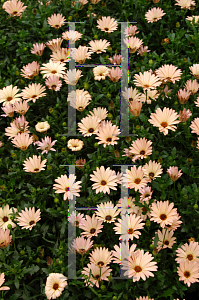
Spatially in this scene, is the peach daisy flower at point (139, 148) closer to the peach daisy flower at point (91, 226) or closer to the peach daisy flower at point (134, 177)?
the peach daisy flower at point (134, 177)

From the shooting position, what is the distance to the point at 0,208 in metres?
2.42

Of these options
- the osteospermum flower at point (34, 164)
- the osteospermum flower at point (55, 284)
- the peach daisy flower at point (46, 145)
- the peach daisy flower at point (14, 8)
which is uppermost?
the peach daisy flower at point (14, 8)

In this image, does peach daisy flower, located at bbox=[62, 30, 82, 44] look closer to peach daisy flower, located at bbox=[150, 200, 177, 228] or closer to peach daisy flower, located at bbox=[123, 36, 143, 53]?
peach daisy flower, located at bbox=[123, 36, 143, 53]

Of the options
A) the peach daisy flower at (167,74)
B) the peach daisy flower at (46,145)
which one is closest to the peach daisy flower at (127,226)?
the peach daisy flower at (46,145)

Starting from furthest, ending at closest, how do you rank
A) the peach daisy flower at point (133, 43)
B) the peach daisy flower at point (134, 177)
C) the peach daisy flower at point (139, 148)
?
the peach daisy flower at point (133, 43), the peach daisy flower at point (139, 148), the peach daisy flower at point (134, 177)

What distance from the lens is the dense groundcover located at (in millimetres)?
2146

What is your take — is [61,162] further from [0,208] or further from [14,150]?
[0,208]

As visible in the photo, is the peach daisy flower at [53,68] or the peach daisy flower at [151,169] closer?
the peach daisy flower at [151,169]

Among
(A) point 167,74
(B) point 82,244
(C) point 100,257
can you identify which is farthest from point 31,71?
(C) point 100,257

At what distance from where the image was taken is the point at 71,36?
337 cm

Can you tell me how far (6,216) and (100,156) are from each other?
80 cm

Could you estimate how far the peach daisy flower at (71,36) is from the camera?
10.8 feet

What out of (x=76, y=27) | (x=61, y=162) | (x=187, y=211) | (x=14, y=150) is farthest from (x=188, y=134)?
(x=76, y=27)

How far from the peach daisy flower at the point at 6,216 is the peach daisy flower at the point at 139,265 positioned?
847mm
